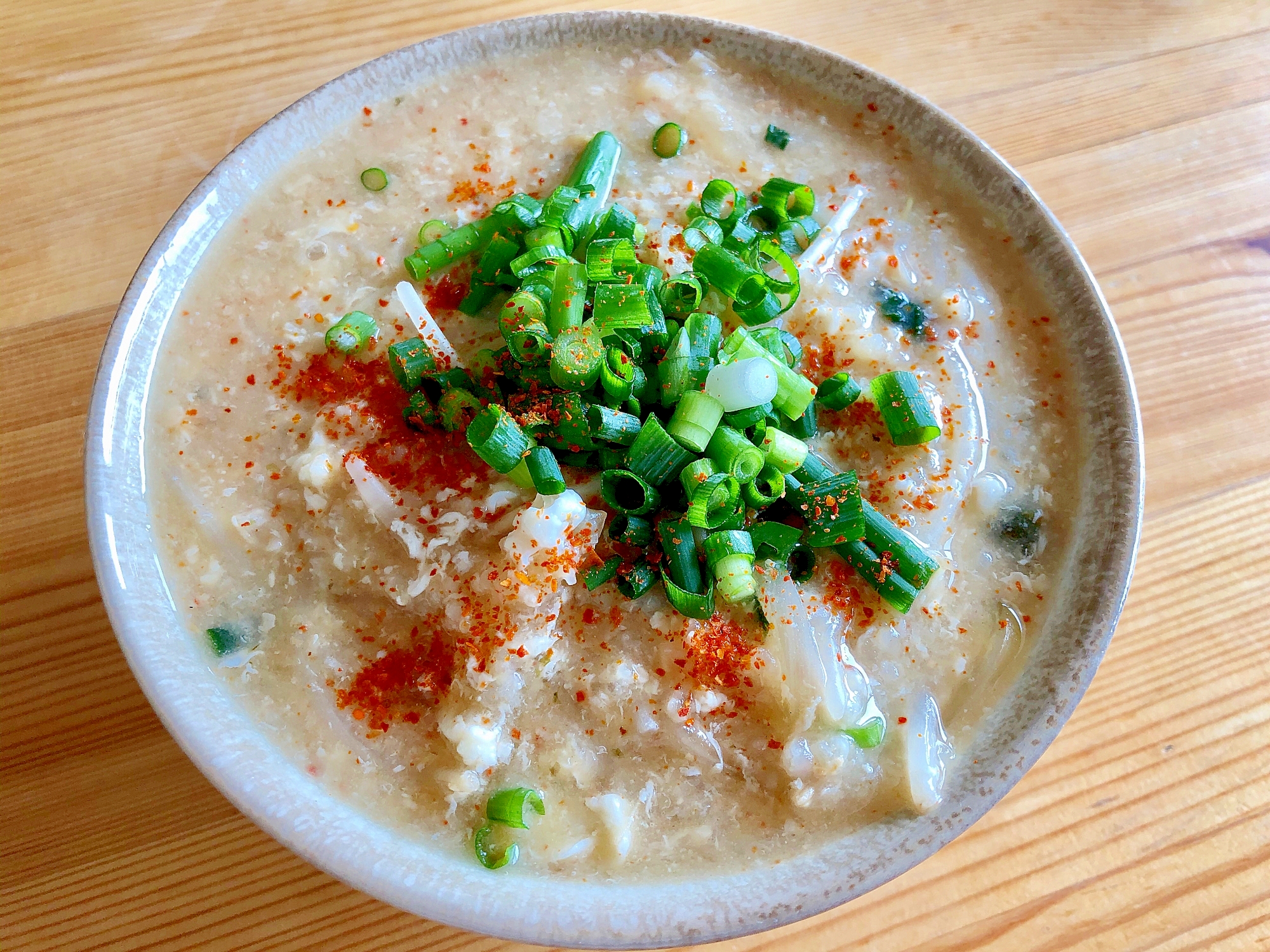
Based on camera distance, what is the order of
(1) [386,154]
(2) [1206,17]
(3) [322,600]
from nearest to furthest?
1. (3) [322,600]
2. (1) [386,154]
3. (2) [1206,17]

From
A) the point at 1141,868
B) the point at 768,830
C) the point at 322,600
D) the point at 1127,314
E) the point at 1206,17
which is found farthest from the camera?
the point at 1206,17

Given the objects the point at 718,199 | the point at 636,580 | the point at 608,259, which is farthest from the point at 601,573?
the point at 718,199

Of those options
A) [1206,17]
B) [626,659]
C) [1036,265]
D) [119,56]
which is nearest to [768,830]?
[626,659]

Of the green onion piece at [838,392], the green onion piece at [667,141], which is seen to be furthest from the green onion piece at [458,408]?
the green onion piece at [667,141]

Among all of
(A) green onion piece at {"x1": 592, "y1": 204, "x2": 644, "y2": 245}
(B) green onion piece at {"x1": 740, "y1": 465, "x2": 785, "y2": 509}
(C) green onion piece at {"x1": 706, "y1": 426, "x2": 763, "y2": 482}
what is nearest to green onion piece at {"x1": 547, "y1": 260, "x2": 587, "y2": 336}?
(A) green onion piece at {"x1": 592, "y1": 204, "x2": 644, "y2": 245}

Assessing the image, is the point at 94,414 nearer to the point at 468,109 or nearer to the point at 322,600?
the point at 322,600

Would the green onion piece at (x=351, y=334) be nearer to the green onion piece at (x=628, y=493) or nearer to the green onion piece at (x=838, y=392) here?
the green onion piece at (x=628, y=493)

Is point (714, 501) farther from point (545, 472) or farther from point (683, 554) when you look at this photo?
point (545, 472)

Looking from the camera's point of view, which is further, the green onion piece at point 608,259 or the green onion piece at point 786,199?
the green onion piece at point 786,199
